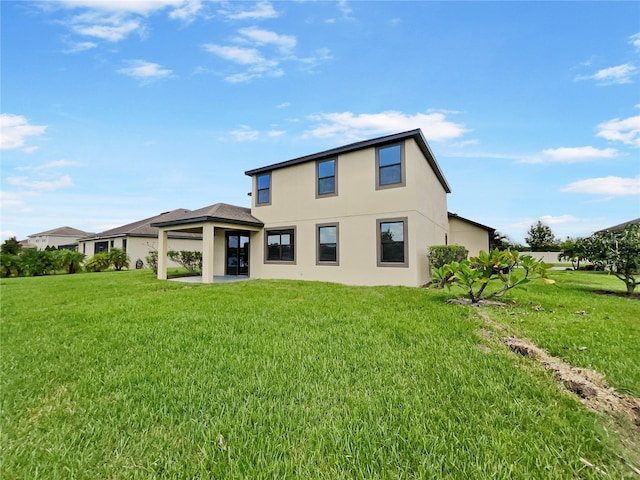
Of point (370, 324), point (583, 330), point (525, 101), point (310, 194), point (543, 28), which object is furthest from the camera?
point (310, 194)

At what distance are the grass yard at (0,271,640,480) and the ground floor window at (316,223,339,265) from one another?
6352 mm

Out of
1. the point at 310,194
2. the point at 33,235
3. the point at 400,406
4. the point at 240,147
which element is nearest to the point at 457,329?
the point at 400,406

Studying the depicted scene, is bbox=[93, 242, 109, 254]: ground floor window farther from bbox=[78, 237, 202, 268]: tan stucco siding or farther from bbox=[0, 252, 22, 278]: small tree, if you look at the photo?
bbox=[0, 252, 22, 278]: small tree

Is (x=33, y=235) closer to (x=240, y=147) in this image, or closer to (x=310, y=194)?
(x=240, y=147)

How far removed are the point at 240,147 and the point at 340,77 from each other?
6361mm

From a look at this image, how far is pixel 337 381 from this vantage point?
306 cm

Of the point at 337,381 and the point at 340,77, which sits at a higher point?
the point at 340,77

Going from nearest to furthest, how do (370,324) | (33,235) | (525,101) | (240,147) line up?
(370,324) < (525,101) < (240,147) < (33,235)

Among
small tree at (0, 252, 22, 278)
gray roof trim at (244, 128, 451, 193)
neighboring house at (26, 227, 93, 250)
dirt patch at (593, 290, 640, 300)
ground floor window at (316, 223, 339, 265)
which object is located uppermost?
gray roof trim at (244, 128, 451, 193)

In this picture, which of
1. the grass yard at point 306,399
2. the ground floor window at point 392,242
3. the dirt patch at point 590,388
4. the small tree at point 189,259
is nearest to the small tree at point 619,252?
the grass yard at point 306,399

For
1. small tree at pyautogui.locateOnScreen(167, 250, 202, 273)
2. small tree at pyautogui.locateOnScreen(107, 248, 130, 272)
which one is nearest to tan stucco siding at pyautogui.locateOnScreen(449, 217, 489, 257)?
small tree at pyautogui.locateOnScreen(167, 250, 202, 273)

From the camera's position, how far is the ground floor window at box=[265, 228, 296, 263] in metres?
13.2

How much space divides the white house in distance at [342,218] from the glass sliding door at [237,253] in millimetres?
57

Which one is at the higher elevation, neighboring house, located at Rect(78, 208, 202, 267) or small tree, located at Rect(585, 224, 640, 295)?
neighboring house, located at Rect(78, 208, 202, 267)
